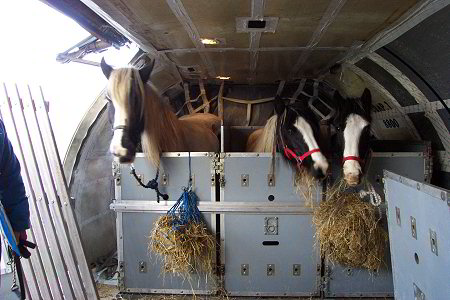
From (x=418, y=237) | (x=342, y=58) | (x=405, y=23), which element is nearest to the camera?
(x=418, y=237)

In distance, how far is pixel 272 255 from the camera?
9.47 feet

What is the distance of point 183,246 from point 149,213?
1.54 feet

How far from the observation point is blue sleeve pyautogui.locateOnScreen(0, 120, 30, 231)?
1.91 meters

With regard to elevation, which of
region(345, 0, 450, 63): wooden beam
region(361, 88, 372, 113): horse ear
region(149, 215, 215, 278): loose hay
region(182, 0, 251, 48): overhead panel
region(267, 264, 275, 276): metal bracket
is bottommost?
region(267, 264, 275, 276): metal bracket

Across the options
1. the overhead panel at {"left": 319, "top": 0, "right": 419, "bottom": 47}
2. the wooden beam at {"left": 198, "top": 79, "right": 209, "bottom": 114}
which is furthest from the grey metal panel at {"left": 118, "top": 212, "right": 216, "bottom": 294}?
the wooden beam at {"left": 198, "top": 79, "right": 209, "bottom": 114}

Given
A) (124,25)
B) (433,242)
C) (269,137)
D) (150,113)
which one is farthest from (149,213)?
(433,242)

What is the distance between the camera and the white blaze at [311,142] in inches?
104

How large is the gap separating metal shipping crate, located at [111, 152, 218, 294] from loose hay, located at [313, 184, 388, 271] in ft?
3.27

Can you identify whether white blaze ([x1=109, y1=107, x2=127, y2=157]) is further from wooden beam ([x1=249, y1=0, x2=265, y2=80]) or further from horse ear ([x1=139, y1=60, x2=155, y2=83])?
wooden beam ([x1=249, y1=0, x2=265, y2=80])

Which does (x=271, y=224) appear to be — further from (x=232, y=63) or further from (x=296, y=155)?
(x=232, y=63)

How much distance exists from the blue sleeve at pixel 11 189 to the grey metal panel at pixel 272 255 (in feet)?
5.24

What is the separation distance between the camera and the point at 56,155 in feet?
10.0

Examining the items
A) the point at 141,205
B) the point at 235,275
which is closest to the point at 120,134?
the point at 141,205

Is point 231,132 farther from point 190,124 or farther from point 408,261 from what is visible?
point 408,261
